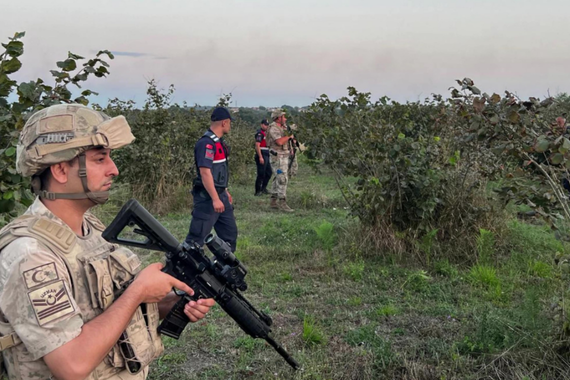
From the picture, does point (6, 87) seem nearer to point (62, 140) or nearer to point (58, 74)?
point (58, 74)

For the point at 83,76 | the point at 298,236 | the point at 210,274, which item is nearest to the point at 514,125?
the point at 210,274

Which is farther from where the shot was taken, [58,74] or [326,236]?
[326,236]

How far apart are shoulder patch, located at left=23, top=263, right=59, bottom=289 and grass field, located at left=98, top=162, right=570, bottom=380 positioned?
2.15 meters

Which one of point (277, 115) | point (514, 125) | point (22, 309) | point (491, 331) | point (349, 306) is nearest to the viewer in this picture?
point (22, 309)

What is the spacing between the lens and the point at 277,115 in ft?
32.2

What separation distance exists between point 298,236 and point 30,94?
182 inches

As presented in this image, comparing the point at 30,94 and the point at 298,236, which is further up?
the point at 30,94

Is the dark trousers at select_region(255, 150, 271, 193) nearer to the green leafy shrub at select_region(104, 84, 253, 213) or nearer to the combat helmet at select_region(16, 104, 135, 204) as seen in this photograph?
the green leafy shrub at select_region(104, 84, 253, 213)

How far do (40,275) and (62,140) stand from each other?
1.48 ft

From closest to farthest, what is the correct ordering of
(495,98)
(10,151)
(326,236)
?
(10,151)
(495,98)
(326,236)

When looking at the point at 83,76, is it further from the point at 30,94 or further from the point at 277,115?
the point at 277,115

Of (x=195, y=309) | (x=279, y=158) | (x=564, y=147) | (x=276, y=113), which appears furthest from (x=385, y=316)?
(x=276, y=113)

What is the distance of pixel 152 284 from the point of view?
1.68 m

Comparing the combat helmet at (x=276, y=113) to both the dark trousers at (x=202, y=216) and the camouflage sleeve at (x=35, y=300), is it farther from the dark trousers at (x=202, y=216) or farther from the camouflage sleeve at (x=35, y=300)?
the camouflage sleeve at (x=35, y=300)
